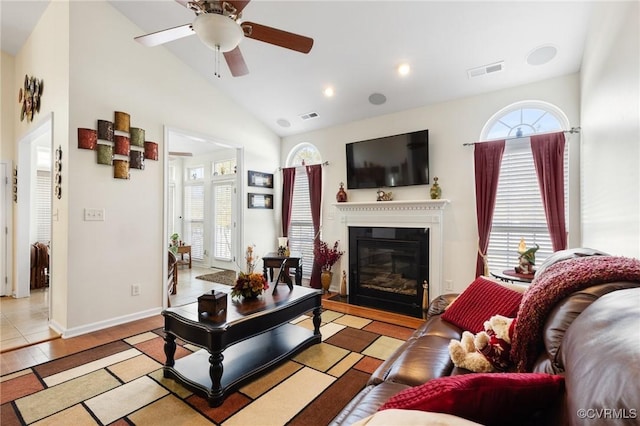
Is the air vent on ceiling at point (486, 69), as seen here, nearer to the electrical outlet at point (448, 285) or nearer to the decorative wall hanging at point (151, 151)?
the electrical outlet at point (448, 285)

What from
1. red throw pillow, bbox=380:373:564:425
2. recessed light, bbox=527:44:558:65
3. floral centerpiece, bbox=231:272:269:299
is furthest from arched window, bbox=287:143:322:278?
red throw pillow, bbox=380:373:564:425

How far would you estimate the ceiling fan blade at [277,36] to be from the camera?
222cm

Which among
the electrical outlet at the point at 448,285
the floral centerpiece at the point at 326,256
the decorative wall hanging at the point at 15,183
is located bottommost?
the electrical outlet at the point at 448,285

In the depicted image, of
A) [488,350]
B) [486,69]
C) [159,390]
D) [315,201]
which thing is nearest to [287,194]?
[315,201]

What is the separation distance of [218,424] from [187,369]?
62 cm

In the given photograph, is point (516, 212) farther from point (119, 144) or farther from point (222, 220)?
point (222, 220)

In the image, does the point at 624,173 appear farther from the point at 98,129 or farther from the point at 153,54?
the point at 153,54

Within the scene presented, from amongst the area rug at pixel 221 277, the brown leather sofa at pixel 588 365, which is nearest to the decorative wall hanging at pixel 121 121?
the area rug at pixel 221 277

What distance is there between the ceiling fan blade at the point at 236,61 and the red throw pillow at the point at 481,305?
261 centimetres

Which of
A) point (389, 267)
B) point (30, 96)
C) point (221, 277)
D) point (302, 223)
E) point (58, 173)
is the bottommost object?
point (221, 277)

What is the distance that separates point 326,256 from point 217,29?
139 inches

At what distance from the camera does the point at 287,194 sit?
5.53 metres

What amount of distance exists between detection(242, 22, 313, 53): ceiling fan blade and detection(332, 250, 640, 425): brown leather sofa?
2.24m

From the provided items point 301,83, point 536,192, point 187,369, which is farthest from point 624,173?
point 301,83
